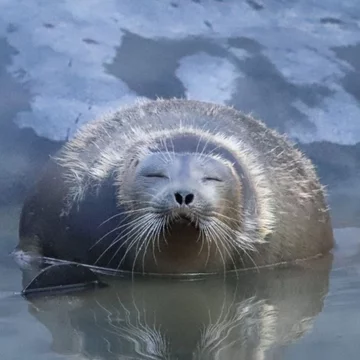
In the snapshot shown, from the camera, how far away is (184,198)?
5.98m

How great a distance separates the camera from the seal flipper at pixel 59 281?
6.03 m

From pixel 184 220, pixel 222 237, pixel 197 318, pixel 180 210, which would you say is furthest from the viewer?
pixel 222 237

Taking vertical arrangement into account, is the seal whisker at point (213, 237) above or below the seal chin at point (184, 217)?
below

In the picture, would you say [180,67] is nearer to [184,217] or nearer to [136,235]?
[136,235]

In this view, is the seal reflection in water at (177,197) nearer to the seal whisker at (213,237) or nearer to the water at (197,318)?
the seal whisker at (213,237)

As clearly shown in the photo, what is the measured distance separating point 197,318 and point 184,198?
2.51 ft

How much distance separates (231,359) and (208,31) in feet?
21.6

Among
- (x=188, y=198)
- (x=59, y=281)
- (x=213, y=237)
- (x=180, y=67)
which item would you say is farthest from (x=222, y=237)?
(x=180, y=67)

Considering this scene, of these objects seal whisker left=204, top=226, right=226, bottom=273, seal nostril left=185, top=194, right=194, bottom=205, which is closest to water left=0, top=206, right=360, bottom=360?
seal whisker left=204, top=226, right=226, bottom=273

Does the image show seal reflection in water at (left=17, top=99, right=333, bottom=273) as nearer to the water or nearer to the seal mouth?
the seal mouth

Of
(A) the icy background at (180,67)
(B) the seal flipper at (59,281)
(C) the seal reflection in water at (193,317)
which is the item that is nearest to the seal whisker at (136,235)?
(C) the seal reflection in water at (193,317)

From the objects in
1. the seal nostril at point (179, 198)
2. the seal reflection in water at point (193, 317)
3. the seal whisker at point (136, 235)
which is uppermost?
the seal nostril at point (179, 198)

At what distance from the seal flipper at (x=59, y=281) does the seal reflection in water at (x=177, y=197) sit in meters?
0.43

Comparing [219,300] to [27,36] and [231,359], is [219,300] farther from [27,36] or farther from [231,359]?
[27,36]
